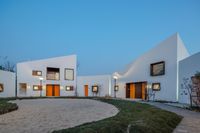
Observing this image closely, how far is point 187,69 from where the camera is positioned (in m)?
11.7

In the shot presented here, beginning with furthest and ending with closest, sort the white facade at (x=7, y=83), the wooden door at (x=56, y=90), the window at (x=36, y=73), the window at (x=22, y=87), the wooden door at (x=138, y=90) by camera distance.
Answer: the wooden door at (x=56, y=90)
the window at (x=36, y=73)
the window at (x=22, y=87)
the wooden door at (x=138, y=90)
the white facade at (x=7, y=83)

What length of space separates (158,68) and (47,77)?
13318 mm

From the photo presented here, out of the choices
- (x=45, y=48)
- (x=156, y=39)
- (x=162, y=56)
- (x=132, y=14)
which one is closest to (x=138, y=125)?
(x=162, y=56)

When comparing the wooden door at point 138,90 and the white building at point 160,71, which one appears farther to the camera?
the wooden door at point 138,90

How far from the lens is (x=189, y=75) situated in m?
11.4

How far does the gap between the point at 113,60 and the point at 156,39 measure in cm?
2591

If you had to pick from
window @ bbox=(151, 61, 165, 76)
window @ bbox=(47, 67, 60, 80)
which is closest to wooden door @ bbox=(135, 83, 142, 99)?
window @ bbox=(151, 61, 165, 76)

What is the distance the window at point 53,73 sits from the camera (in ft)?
74.4

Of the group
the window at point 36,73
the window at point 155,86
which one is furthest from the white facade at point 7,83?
the window at point 155,86

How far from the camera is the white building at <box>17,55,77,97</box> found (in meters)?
21.0

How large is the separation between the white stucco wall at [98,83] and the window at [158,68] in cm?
801

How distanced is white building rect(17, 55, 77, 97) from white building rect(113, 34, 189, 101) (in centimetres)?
779

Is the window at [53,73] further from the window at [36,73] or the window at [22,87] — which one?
the window at [22,87]

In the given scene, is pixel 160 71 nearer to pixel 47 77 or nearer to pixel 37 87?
pixel 47 77
